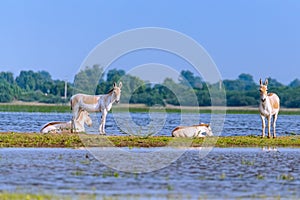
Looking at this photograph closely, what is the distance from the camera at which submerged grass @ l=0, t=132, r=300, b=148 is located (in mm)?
25844

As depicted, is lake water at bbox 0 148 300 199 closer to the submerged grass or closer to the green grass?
the submerged grass

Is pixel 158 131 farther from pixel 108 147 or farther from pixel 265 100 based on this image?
pixel 108 147

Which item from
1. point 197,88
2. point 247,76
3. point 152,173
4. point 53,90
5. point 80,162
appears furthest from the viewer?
point 247,76

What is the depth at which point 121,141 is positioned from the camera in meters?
26.7

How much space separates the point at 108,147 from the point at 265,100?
274 inches

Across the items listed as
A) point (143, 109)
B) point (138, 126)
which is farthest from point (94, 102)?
point (143, 109)

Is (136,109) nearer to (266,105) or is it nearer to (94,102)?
(94,102)

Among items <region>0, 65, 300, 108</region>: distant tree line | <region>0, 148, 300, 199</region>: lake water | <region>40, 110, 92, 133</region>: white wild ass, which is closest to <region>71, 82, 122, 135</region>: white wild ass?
<region>40, 110, 92, 133</region>: white wild ass

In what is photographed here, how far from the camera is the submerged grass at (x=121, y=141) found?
2584 cm

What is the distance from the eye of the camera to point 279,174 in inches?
779

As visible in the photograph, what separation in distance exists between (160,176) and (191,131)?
10.6 metres

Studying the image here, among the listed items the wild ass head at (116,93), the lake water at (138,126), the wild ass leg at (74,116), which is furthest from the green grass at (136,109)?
the wild ass head at (116,93)

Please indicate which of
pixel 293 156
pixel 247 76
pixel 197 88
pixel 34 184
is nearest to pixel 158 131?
pixel 293 156

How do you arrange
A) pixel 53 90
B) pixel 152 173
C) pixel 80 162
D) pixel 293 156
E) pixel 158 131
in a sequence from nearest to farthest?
pixel 152 173 < pixel 80 162 < pixel 293 156 < pixel 158 131 < pixel 53 90
